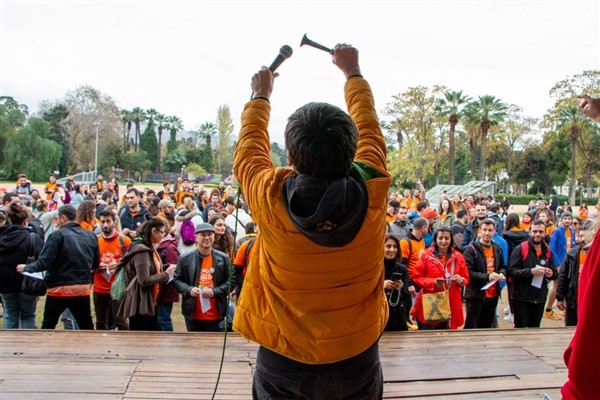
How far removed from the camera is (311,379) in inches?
61.1

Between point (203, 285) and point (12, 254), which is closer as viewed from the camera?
point (203, 285)

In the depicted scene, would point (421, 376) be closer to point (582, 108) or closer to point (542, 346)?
point (542, 346)

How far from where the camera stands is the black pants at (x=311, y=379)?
61.2 inches

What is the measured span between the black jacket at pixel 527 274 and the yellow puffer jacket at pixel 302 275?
4679 millimetres

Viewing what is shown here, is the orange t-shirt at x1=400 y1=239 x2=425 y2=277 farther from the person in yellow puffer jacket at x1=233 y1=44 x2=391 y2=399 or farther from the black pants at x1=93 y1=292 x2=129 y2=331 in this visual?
the person in yellow puffer jacket at x1=233 y1=44 x2=391 y2=399

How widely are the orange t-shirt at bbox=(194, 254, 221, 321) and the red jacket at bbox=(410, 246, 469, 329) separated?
2.12 metres

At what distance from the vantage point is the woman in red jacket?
5.04 m

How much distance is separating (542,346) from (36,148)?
5359 cm

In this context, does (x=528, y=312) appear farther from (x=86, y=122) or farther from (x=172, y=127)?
(x=172, y=127)

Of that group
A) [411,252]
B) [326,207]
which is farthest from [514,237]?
[326,207]

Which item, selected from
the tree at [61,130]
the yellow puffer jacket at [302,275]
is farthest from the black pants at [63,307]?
the tree at [61,130]

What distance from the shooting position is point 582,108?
174 centimetres

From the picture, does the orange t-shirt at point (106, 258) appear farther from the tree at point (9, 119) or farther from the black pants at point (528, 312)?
the tree at point (9, 119)

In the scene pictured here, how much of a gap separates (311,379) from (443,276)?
12.7 feet
